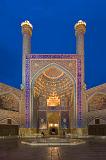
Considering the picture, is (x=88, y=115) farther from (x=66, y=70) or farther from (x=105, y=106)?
(x=66, y=70)

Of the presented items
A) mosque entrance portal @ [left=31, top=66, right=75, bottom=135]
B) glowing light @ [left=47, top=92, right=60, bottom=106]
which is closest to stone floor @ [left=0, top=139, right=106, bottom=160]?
mosque entrance portal @ [left=31, top=66, right=75, bottom=135]

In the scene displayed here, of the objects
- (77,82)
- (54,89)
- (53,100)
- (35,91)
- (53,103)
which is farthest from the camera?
(53,103)

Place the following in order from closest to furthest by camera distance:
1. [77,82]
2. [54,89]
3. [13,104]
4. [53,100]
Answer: [77,82], [13,104], [54,89], [53,100]

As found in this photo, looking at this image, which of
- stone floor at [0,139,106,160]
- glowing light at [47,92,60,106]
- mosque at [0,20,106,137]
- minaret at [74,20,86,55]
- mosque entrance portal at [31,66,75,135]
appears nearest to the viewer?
stone floor at [0,139,106,160]

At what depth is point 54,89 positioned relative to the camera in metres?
43.2

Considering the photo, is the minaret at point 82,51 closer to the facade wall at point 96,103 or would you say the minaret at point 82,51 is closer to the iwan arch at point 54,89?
the iwan arch at point 54,89

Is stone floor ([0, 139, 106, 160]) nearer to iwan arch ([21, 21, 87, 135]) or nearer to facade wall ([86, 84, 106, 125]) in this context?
iwan arch ([21, 21, 87, 135])

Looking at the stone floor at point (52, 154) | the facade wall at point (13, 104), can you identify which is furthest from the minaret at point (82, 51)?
the stone floor at point (52, 154)

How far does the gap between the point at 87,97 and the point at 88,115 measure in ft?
6.54

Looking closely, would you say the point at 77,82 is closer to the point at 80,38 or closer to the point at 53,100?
the point at 80,38

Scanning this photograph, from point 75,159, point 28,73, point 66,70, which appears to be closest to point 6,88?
point 28,73

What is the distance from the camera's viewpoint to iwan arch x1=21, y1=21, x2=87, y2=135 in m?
37.9

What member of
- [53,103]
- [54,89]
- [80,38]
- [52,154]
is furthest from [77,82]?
[52,154]

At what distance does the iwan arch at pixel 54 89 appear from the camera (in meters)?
37.9
